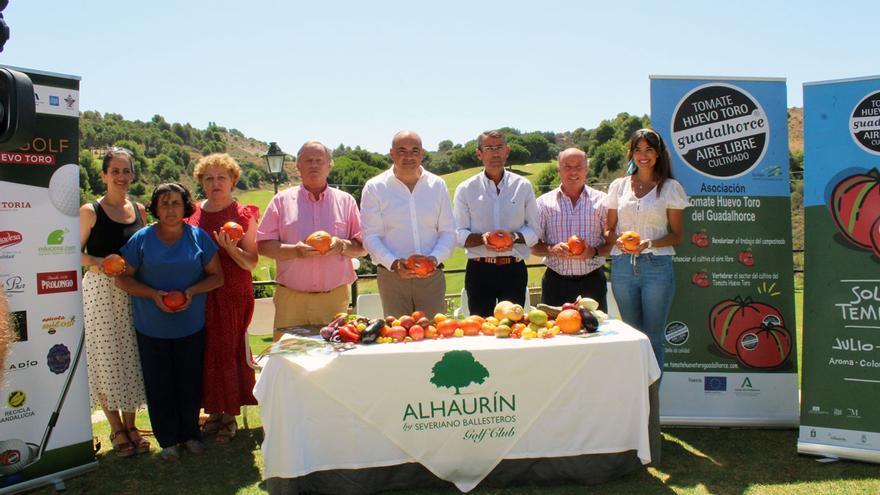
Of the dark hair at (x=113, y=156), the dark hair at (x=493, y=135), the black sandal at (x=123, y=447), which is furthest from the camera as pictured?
the dark hair at (x=493, y=135)

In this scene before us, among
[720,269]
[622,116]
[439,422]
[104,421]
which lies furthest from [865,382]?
[622,116]

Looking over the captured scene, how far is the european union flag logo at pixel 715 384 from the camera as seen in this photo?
494 centimetres

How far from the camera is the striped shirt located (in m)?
4.75

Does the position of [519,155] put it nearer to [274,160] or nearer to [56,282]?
[274,160]

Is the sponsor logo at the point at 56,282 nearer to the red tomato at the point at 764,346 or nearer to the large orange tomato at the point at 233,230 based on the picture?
the large orange tomato at the point at 233,230

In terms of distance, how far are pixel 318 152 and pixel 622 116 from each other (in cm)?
6670

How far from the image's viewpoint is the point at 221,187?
4.56 meters

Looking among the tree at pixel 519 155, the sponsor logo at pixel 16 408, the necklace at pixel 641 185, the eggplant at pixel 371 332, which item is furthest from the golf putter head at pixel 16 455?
the tree at pixel 519 155

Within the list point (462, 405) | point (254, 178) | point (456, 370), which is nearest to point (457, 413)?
point (462, 405)

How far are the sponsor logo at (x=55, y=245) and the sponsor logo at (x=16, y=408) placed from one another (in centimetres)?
86

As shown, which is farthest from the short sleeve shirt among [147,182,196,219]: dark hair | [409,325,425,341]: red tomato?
[409,325,425,341]: red tomato

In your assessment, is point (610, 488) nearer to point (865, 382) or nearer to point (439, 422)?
point (439, 422)

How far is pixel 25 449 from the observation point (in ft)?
12.8

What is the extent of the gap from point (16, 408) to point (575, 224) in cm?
386
